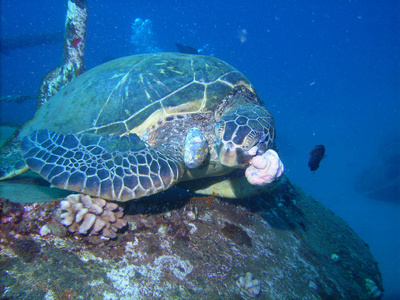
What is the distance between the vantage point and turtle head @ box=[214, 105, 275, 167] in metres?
2.41

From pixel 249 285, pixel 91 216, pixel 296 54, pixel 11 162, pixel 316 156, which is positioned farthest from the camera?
pixel 296 54

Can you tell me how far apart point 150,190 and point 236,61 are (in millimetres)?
91771

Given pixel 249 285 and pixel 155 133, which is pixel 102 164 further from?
pixel 249 285

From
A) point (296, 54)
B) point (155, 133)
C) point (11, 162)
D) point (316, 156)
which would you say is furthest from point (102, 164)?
point (296, 54)

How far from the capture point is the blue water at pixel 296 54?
42.6 m

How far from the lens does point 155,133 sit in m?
3.32

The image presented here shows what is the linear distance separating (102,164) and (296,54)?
100935mm

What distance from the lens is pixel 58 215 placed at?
6.12 feet

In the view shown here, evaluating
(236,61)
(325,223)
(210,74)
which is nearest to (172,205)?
A: (210,74)

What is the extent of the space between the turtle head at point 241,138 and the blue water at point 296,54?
27.9 metres

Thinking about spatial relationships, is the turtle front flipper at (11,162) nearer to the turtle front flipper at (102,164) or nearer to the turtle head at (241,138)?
the turtle front flipper at (102,164)

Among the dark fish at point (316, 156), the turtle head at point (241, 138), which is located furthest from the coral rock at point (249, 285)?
Result: the dark fish at point (316, 156)

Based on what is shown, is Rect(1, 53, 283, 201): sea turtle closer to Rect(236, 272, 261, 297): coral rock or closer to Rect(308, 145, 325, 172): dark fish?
Rect(236, 272, 261, 297): coral rock

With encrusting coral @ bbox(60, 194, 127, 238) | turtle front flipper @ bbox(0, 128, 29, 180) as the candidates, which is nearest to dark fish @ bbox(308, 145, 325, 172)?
encrusting coral @ bbox(60, 194, 127, 238)
